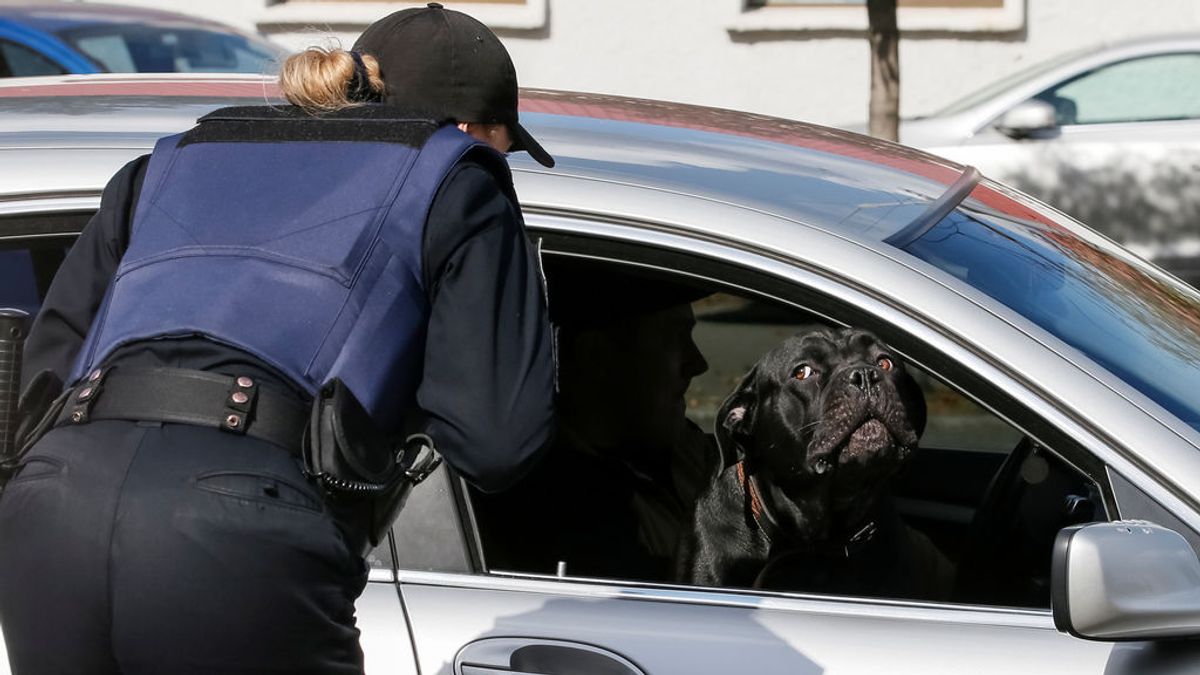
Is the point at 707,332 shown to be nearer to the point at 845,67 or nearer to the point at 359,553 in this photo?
the point at 845,67

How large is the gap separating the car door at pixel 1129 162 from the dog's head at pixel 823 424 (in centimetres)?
611

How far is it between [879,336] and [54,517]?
1.09 metres

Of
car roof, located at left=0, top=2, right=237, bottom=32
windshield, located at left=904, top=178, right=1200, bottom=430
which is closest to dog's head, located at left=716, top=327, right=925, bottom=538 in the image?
windshield, located at left=904, top=178, right=1200, bottom=430

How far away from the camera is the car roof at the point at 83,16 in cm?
827

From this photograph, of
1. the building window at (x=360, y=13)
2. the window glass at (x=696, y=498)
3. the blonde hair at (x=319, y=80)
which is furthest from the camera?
the building window at (x=360, y=13)

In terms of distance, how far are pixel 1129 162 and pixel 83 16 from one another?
17.2 feet

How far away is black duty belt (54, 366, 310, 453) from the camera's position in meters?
1.97

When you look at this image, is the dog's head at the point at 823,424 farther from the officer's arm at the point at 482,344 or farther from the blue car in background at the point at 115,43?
the blue car in background at the point at 115,43

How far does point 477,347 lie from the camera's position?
2.02 m

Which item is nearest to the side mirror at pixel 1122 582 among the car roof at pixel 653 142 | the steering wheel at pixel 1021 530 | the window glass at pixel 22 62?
the steering wheel at pixel 1021 530

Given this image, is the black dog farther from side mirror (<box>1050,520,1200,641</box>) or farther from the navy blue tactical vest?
the navy blue tactical vest

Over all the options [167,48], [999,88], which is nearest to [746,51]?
[999,88]

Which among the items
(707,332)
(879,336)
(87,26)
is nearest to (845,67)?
(707,332)

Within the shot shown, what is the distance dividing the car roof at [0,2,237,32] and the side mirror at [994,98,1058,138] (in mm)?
4069
